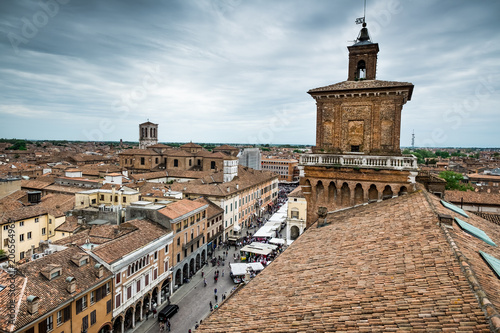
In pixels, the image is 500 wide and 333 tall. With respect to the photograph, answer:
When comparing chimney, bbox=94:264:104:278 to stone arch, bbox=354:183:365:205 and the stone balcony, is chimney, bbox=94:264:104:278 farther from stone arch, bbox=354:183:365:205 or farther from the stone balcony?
stone arch, bbox=354:183:365:205

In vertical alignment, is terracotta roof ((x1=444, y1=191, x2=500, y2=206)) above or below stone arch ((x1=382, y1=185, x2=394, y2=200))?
below

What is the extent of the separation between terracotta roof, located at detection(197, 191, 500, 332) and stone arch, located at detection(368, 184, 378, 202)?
3009mm

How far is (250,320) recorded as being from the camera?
298 inches

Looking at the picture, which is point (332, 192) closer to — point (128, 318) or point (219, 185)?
point (128, 318)

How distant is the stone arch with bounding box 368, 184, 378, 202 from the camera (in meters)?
15.2

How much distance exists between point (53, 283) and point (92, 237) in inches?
371

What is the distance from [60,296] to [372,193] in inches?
745

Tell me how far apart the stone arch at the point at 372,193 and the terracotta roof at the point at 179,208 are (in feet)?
69.1

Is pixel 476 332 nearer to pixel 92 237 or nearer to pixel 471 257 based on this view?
pixel 471 257

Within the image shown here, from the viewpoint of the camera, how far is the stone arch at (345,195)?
15844mm

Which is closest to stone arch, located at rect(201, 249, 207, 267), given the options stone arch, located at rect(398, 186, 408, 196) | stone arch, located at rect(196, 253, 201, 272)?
stone arch, located at rect(196, 253, 201, 272)

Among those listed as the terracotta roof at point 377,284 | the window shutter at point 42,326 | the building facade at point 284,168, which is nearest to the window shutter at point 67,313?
the window shutter at point 42,326

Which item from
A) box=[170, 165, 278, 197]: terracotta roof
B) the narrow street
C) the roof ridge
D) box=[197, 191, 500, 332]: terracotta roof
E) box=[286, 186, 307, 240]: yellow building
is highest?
the roof ridge

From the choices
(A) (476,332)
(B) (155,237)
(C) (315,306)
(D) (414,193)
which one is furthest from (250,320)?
(B) (155,237)
